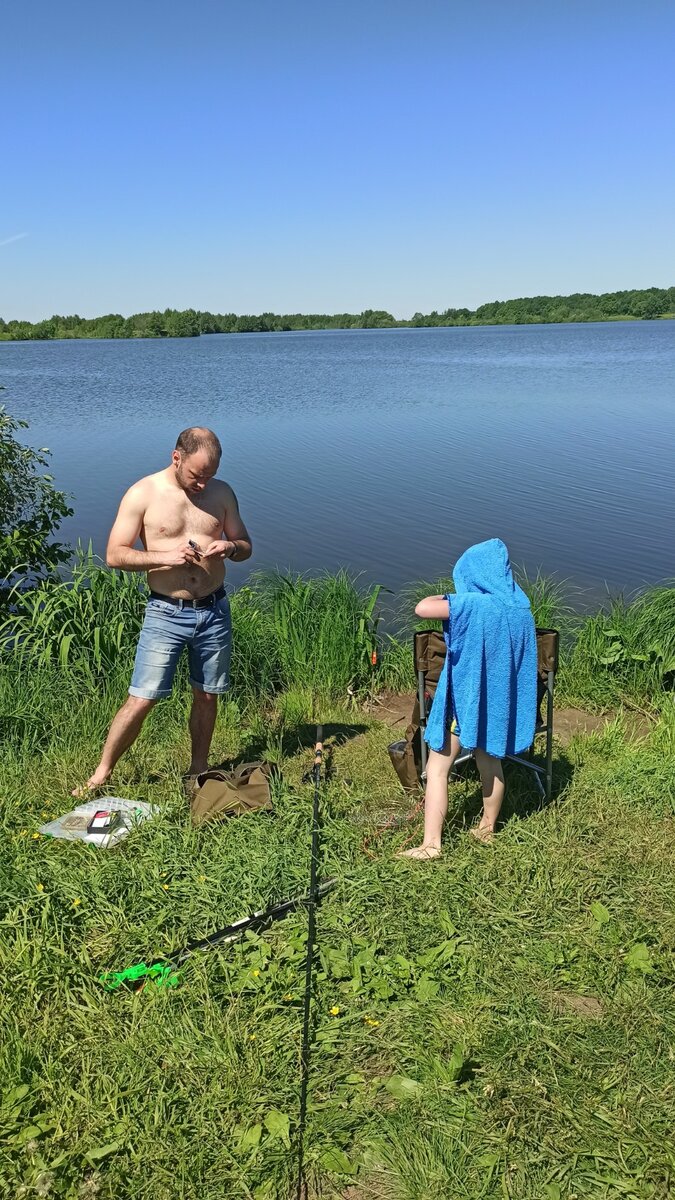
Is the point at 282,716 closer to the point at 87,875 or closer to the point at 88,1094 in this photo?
the point at 87,875

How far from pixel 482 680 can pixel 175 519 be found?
1.51m

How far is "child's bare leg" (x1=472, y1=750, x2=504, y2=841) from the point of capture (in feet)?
12.7

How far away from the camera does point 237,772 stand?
13.6ft

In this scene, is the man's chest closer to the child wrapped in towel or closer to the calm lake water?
the child wrapped in towel

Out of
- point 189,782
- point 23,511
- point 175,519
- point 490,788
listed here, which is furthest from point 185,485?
point 23,511

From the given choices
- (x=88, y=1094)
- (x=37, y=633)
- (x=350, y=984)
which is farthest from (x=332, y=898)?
(x=37, y=633)

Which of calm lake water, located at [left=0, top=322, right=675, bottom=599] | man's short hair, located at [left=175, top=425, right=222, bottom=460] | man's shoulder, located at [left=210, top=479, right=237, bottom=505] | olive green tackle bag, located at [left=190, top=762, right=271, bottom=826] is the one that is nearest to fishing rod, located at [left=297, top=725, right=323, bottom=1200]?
olive green tackle bag, located at [left=190, top=762, right=271, bottom=826]

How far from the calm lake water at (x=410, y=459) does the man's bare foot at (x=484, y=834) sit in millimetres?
5807

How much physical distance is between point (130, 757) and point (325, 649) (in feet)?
5.82

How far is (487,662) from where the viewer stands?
12.4 feet

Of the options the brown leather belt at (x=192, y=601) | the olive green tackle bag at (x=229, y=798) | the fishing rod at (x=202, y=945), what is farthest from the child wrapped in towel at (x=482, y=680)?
the brown leather belt at (x=192, y=601)

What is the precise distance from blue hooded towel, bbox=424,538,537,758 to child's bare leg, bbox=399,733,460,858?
2.0 inches

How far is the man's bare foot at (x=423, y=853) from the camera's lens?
376 centimetres

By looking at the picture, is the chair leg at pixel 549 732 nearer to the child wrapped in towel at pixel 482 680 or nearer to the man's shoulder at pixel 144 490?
the child wrapped in towel at pixel 482 680
